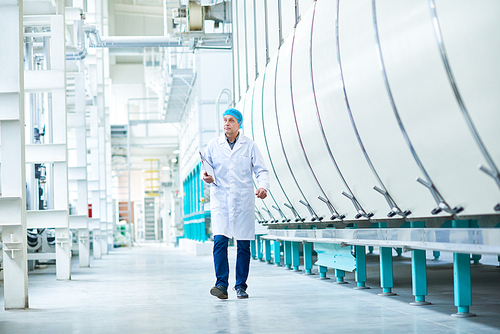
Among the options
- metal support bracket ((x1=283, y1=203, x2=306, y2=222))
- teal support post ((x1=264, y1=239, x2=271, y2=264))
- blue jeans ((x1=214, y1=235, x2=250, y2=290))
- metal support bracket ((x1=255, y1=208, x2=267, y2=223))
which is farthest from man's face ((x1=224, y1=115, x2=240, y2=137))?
teal support post ((x1=264, y1=239, x2=271, y2=264))

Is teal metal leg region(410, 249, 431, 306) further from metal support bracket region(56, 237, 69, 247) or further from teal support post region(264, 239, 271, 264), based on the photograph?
teal support post region(264, 239, 271, 264)

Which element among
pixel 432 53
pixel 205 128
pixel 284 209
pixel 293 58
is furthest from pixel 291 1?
pixel 205 128

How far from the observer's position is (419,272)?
496 cm

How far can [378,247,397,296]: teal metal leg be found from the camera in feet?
18.5

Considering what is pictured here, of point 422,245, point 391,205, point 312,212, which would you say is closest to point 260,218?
point 312,212

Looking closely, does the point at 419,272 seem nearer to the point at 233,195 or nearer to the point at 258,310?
the point at 258,310

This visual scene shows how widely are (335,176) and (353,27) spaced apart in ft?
5.82

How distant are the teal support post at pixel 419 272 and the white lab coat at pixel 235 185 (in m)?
1.54

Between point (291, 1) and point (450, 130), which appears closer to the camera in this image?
point (450, 130)

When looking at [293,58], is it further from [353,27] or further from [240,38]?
[240,38]

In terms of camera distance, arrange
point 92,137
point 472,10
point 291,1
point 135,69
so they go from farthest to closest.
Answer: point 135,69, point 92,137, point 291,1, point 472,10

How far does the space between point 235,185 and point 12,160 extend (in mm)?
2254

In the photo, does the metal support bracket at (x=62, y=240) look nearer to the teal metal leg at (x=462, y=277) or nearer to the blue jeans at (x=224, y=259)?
the blue jeans at (x=224, y=259)

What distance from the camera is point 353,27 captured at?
5.09 m
